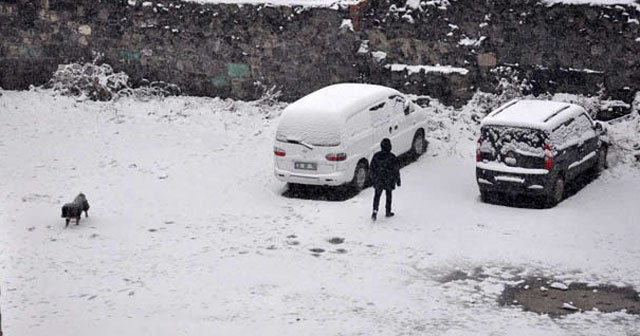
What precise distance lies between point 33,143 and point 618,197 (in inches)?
487

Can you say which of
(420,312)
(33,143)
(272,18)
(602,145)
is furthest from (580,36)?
(33,143)

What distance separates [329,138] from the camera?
17.9 m

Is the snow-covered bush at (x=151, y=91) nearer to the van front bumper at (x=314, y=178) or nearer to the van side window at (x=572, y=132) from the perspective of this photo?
the van front bumper at (x=314, y=178)

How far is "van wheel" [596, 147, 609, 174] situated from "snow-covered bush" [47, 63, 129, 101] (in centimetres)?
1203

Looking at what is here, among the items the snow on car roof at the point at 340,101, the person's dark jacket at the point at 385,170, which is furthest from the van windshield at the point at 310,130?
the person's dark jacket at the point at 385,170

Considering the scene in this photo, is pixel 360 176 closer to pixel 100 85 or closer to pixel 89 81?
pixel 100 85

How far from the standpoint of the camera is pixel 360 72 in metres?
23.4

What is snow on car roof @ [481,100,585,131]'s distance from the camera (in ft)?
57.2

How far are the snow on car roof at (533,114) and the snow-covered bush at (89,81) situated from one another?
10.7 meters

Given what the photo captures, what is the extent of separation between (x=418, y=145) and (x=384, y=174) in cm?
396

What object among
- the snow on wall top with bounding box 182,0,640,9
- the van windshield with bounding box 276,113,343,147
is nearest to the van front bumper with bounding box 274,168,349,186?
the van windshield with bounding box 276,113,343,147

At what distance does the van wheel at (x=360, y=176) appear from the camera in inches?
724

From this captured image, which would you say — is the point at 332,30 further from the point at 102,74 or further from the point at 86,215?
the point at 86,215

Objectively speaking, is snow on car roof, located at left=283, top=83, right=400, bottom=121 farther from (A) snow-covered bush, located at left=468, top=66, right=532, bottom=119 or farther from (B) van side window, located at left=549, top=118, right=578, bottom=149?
(B) van side window, located at left=549, top=118, right=578, bottom=149
